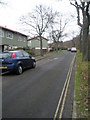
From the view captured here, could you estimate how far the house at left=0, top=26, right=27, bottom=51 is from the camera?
89.5ft

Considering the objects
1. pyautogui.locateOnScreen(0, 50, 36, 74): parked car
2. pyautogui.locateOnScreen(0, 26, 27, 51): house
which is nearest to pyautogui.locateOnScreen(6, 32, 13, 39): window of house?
pyautogui.locateOnScreen(0, 26, 27, 51): house

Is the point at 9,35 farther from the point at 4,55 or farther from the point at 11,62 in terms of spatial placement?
the point at 11,62

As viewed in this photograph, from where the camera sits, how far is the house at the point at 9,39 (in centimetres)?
2729

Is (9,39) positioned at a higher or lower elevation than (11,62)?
higher

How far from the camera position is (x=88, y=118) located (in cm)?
339

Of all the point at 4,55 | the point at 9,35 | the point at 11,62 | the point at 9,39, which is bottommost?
the point at 11,62

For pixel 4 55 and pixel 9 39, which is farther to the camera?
pixel 9 39

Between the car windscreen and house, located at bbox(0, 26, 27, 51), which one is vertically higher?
house, located at bbox(0, 26, 27, 51)

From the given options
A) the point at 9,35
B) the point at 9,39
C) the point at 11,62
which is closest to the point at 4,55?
the point at 11,62

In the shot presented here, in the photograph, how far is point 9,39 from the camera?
98.2 ft

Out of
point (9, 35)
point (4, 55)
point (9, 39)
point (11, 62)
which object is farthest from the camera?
point (9, 35)

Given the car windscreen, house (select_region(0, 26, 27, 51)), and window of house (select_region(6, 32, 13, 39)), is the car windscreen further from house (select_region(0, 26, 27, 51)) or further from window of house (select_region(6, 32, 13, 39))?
window of house (select_region(6, 32, 13, 39))

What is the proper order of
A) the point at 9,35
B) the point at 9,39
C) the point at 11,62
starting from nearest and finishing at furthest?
the point at 11,62 → the point at 9,39 → the point at 9,35

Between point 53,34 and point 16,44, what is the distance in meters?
18.7
